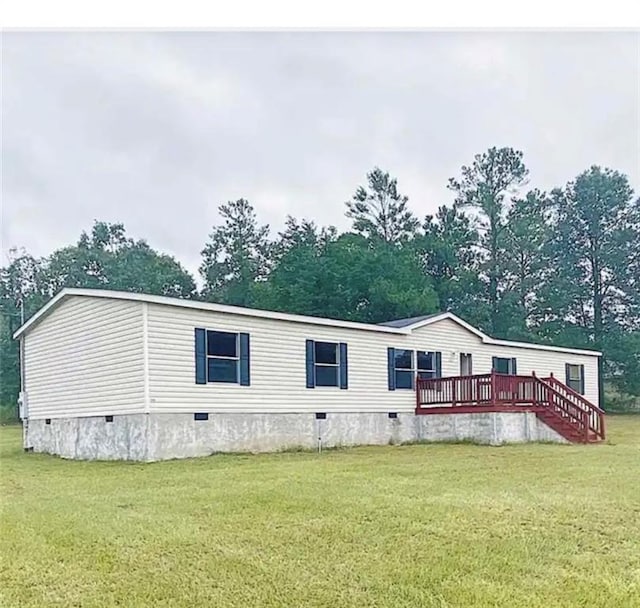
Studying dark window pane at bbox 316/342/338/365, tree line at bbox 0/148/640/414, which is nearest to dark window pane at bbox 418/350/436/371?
dark window pane at bbox 316/342/338/365

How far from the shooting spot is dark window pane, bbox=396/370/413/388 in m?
15.9

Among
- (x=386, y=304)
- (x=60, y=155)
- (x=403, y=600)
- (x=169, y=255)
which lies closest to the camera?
(x=403, y=600)

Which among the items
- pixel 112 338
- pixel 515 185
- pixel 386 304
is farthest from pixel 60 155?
pixel 515 185

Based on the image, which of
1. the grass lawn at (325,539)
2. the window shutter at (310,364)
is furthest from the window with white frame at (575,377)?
the grass lawn at (325,539)

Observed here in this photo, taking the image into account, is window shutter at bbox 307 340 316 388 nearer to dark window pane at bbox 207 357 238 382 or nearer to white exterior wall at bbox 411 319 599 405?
dark window pane at bbox 207 357 238 382

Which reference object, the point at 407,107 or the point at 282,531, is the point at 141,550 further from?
the point at 407,107

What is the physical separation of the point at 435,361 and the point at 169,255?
80.7 ft

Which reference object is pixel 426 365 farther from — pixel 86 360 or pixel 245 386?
pixel 86 360

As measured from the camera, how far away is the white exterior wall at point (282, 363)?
11.5m

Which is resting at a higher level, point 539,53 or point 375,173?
point 375,173

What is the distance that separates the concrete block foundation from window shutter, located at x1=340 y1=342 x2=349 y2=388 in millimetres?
665

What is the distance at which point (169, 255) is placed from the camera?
3847 cm

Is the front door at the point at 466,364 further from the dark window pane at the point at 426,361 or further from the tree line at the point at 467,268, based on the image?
the tree line at the point at 467,268

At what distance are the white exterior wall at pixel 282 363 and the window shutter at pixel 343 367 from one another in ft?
0.39
